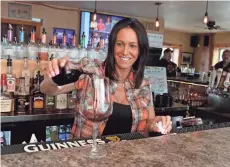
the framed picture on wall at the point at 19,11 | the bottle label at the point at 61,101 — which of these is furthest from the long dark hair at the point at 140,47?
the framed picture on wall at the point at 19,11

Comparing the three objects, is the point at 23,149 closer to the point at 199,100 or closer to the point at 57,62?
the point at 57,62

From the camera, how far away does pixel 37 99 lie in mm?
1773

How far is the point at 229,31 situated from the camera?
28.5 ft

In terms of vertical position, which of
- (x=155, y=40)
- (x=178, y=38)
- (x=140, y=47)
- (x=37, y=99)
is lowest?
Answer: (x=37, y=99)

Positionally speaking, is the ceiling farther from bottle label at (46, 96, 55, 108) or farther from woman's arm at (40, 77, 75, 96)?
woman's arm at (40, 77, 75, 96)

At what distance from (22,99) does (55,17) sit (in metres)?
4.19

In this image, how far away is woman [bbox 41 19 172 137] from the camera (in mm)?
1227

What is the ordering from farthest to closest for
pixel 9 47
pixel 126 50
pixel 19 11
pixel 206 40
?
1. pixel 206 40
2. pixel 19 11
3. pixel 9 47
4. pixel 126 50

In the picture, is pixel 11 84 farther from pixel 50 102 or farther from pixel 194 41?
pixel 194 41

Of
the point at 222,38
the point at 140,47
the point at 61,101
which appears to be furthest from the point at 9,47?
the point at 222,38

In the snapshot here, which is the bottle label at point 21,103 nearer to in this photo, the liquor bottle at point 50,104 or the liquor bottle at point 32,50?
the liquor bottle at point 50,104

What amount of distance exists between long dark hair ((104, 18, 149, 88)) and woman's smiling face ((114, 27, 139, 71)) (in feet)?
0.05

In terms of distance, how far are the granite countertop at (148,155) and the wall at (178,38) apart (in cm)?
890

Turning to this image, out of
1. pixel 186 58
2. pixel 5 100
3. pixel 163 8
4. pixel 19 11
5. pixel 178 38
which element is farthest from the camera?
pixel 186 58
